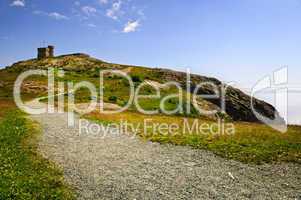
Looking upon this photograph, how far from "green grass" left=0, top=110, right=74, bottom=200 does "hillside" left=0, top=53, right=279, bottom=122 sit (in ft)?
141

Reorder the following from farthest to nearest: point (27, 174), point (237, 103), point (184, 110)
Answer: point (237, 103)
point (184, 110)
point (27, 174)

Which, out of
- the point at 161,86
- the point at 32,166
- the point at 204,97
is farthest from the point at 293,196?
the point at 161,86

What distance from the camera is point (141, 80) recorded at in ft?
335

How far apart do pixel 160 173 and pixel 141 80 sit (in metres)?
82.5

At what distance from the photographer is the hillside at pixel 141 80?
8125cm

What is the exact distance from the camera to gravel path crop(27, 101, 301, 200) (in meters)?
16.9

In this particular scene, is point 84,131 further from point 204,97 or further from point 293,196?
point 204,97

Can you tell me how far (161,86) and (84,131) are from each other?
201ft

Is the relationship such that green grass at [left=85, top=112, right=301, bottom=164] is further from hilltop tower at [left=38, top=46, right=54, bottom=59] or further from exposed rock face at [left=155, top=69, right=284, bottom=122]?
hilltop tower at [left=38, top=46, right=54, bottom=59]

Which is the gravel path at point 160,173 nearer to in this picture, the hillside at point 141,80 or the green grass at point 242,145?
the green grass at point 242,145

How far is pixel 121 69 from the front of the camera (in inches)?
4934

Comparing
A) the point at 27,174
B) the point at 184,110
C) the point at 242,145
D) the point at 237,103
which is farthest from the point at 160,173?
the point at 237,103

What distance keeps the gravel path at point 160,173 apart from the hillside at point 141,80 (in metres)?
40.1

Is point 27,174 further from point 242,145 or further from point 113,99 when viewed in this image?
point 113,99
